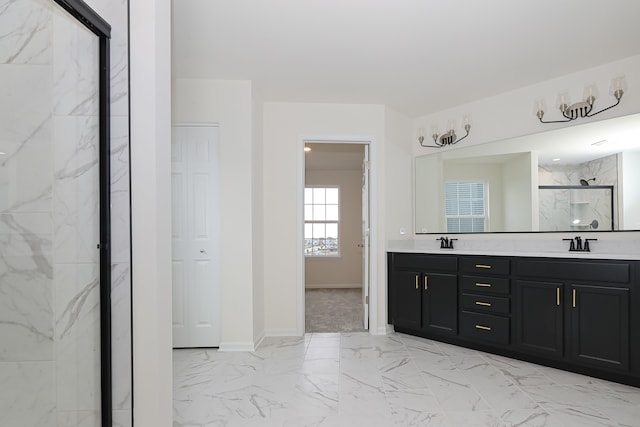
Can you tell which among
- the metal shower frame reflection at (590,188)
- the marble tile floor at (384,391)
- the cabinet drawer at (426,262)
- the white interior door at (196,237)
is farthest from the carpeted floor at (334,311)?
the metal shower frame reflection at (590,188)

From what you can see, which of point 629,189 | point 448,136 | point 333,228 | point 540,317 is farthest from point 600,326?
point 333,228

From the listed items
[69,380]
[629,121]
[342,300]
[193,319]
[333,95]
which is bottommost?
[342,300]

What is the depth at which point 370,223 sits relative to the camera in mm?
3891

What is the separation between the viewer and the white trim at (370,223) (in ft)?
12.4

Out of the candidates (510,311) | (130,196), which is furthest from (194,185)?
(510,311)

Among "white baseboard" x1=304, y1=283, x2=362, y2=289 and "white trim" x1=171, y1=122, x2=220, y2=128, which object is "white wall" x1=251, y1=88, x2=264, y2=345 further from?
"white baseboard" x1=304, y1=283, x2=362, y2=289

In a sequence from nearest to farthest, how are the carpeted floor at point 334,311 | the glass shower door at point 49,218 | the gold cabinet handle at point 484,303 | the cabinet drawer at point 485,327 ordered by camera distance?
the glass shower door at point 49,218, the cabinet drawer at point 485,327, the gold cabinet handle at point 484,303, the carpeted floor at point 334,311

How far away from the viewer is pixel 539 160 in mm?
3312

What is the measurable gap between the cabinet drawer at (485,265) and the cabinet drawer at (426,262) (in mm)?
94

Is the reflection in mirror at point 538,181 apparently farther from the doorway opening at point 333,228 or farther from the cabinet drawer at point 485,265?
the doorway opening at point 333,228

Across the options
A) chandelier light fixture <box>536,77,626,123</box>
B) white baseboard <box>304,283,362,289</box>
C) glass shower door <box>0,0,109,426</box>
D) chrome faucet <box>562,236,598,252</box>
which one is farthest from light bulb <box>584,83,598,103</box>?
white baseboard <box>304,283,362,289</box>

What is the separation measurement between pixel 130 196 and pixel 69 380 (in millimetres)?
637

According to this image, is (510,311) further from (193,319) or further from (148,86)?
(148,86)

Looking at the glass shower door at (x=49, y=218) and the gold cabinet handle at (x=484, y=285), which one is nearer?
the glass shower door at (x=49, y=218)
